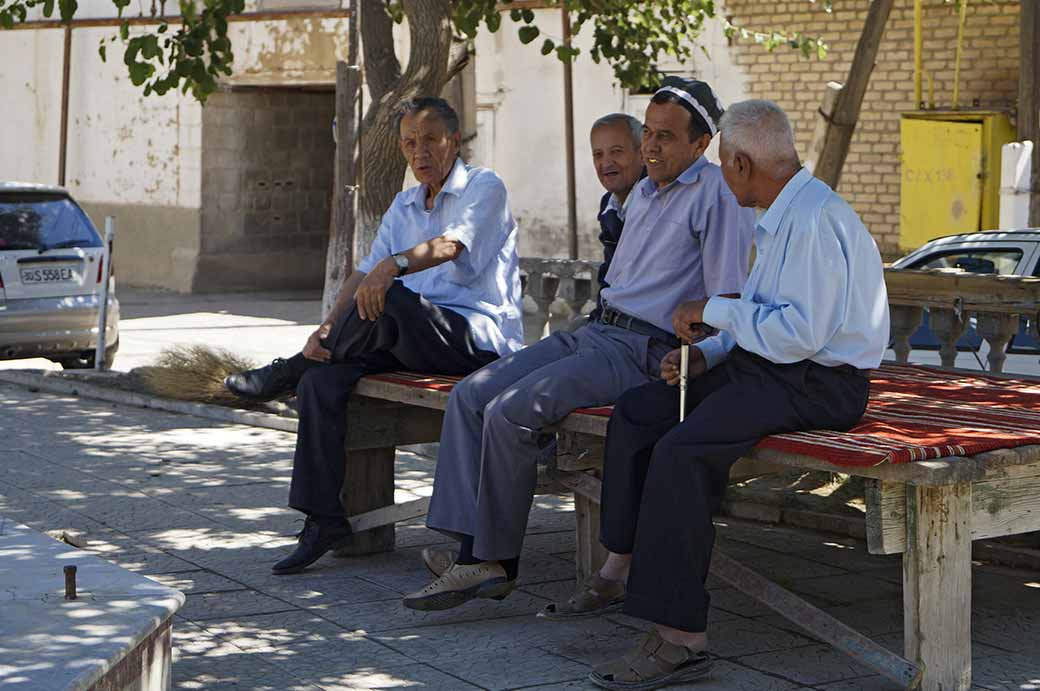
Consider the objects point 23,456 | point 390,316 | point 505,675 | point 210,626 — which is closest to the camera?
point 505,675

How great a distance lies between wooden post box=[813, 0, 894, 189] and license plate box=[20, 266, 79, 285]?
5.48 meters

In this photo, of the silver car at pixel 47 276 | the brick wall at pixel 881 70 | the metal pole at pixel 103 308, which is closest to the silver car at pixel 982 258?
the metal pole at pixel 103 308

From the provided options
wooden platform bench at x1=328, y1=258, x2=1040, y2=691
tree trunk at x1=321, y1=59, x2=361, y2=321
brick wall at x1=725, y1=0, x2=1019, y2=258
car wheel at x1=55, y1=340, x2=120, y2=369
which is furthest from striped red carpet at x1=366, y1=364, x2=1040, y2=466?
brick wall at x1=725, y1=0, x2=1019, y2=258

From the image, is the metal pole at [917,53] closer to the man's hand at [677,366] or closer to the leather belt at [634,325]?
the leather belt at [634,325]

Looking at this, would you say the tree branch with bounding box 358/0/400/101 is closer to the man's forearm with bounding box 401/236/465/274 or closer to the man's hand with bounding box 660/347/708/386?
the man's forearm with bounding box 401/236/465/274

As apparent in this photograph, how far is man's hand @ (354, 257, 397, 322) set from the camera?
6.27m

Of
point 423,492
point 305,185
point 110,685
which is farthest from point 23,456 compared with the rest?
point 305,185

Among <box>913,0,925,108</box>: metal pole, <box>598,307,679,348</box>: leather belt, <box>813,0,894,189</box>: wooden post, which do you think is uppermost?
<box>913,0,925,108</box>: metal pole

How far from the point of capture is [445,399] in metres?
5.98

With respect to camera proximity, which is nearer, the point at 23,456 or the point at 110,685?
the point at 110,685

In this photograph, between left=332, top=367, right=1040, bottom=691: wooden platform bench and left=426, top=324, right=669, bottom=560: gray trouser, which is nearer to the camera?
left=332, top=367, right=1040, bottom=691: wooden platform bench

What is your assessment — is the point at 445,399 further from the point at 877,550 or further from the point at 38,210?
the point at 38,210

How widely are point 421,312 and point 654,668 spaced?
1.94 metres

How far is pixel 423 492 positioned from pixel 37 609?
4.01 metres
